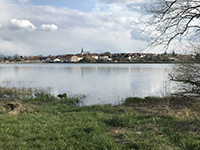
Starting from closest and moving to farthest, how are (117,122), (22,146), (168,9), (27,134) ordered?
(22,146) → (27,134) → (117,122) → (168,9)

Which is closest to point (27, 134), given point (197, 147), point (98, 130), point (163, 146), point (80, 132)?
point (80, 132)

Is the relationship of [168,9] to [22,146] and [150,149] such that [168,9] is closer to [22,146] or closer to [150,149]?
[150,149]

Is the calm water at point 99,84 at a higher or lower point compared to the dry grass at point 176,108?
lower

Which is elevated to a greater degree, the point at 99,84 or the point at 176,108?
the point at 176,108

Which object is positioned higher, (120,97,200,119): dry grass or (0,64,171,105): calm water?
(120,97,200,119): dry grass

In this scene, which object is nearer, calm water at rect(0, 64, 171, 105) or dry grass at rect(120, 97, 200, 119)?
dry grass at rect(120, 97, 200, 119)

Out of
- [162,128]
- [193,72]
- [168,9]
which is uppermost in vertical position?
[168,9]

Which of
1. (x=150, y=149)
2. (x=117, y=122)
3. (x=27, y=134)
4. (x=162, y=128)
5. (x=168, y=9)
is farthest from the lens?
(x=168, y=9)

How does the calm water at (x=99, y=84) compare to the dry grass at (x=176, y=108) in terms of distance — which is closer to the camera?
the dry grass at (x=176, y=108)

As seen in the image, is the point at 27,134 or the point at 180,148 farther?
the point at 27,134

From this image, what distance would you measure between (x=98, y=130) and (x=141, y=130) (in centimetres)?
153

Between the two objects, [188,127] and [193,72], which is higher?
[193,72]

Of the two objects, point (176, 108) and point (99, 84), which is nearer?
point (176, 108)

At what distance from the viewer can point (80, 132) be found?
239 inches
